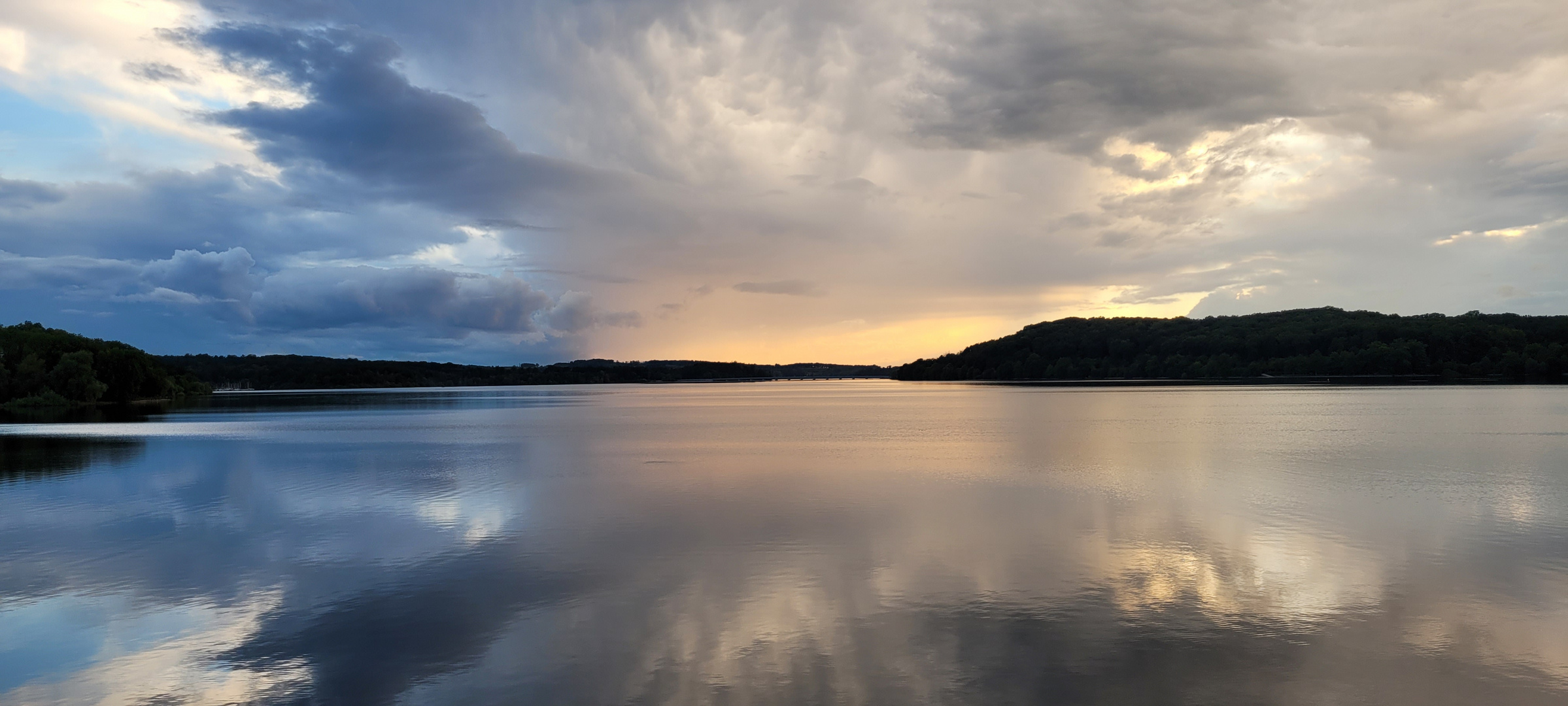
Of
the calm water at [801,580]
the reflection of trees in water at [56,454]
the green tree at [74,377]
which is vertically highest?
the green tree at [74,377]

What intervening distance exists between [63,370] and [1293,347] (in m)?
172

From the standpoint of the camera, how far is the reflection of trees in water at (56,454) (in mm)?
27312

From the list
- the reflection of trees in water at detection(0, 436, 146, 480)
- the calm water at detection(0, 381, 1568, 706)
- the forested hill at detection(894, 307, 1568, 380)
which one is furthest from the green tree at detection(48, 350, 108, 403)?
the forested hill at detection(894, 307, 1568, 380)

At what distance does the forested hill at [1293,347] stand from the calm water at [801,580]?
4713 inches

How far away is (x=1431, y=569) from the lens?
12.7 meters

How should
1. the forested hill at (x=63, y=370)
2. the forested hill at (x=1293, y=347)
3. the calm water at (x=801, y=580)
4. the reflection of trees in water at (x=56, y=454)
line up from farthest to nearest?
the forested hill at (x=1293, y=347), the forested hill at (x=63, y=370), the reflection of trees in water at (x=56, y=454), the calm water at (x=801, y=580)

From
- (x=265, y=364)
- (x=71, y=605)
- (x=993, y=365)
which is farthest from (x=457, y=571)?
(x=265, y=364)

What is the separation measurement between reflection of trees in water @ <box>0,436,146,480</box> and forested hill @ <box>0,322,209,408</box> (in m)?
55.5

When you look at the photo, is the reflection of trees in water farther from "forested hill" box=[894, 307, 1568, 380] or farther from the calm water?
"forested hill" box=[894, 307, 1568, 380]

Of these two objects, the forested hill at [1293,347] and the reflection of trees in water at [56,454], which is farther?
the forested hill at [1293,347]

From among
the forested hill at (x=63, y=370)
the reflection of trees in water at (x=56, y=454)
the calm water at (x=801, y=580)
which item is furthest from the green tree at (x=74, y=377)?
the calm water at (x=801, y=580)

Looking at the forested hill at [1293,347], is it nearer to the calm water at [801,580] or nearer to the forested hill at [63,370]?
the calm water at [801,580]

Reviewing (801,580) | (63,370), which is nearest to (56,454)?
(801,580)

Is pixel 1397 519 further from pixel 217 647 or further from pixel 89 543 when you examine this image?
pixel 89 543
